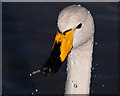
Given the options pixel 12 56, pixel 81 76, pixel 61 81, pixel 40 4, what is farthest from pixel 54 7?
pixel 81 76

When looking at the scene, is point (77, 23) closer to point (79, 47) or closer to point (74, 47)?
point (74, 47)

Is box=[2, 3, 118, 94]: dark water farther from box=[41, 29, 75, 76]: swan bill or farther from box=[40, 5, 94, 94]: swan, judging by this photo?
box=[41, 29, 75, 76]: swan bill

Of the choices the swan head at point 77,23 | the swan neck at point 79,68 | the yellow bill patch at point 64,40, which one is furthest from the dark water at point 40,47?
the yellow bill patch at point 64,40

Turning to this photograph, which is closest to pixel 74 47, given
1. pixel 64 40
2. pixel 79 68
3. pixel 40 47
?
pixel 64 40

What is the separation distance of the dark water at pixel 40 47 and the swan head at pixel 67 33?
8.06 ft

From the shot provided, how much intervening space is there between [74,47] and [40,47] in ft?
11.8

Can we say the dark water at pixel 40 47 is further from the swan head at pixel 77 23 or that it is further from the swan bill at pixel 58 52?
the swan bill at pixel 58 52

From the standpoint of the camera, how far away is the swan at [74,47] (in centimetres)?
359

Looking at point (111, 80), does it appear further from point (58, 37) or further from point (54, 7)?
point (58, 37)

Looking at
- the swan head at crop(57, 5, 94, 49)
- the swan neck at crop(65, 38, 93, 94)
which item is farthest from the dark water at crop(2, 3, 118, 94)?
the swan head at crop(57, 5, 94, 49)

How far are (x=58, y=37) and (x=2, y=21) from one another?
467cm

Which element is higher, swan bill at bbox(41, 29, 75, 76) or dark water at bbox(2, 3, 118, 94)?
dark water at bbox(2, 3, 118, 94)

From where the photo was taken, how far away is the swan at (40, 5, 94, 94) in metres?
3.59

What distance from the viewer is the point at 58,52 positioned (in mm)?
3619
